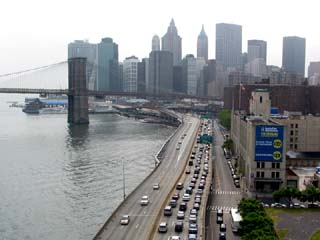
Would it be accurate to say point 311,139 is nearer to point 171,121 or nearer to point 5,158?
point 5,158

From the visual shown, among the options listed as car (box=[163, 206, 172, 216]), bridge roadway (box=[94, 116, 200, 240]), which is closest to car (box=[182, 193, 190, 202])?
bridge roadway (box=[94, 116, 200, 240])

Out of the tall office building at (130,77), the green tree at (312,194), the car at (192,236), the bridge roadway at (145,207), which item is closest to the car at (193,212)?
the bridge roadway at (145,207)

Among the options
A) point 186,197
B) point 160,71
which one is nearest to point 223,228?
point 186,197

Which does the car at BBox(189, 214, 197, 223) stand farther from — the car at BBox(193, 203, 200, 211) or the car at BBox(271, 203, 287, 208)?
the car at BBox(271, 203, 287, 208)

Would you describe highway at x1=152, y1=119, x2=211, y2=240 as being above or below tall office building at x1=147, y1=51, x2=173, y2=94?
below

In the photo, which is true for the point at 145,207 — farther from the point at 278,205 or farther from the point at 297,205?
the point at 297,205

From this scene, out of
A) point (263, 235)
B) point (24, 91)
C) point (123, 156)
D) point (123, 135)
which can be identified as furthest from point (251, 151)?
point (24, 91)
